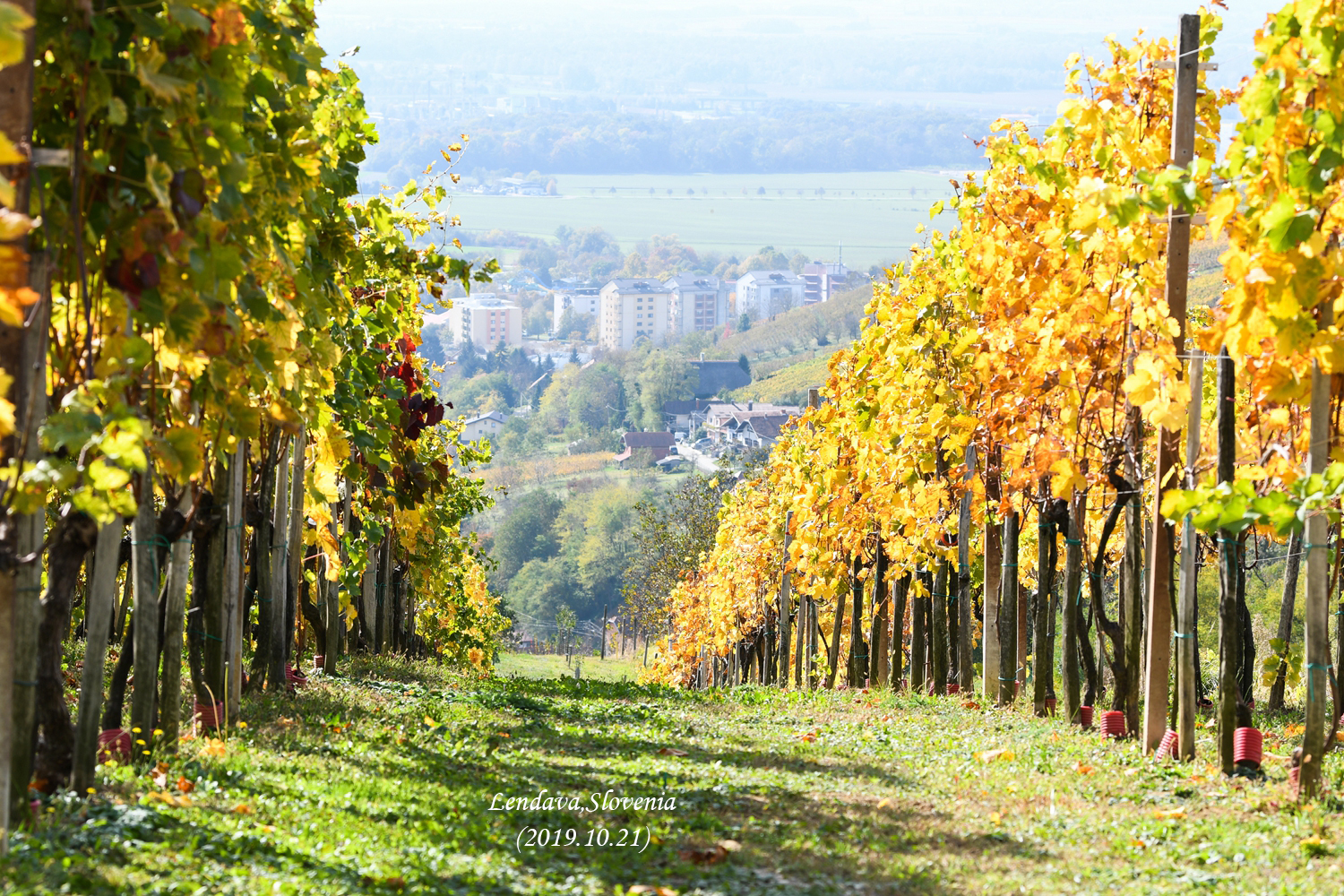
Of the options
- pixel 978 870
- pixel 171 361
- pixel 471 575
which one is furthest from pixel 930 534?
pixel 471 575

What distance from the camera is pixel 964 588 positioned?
11422 mm

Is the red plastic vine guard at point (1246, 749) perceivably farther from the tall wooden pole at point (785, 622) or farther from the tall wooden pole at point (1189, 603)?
the tall wooden pole at point (785, 622)

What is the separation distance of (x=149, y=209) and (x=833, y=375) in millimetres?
10013

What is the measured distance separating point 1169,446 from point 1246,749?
163 centimetres

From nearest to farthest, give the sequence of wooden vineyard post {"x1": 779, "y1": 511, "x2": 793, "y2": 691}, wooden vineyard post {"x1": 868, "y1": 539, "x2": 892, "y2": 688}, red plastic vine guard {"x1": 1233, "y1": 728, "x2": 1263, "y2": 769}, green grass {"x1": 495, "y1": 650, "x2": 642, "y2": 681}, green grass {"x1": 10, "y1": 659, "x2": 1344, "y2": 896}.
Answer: green grass {"x1": 10, "y1": 659, "x2": 1344, "y2": 896} → red plastic vine guard {"x1": 1233, "y1": 728, "x2": 1263, "y2": 769} → wooden vineyard post {"x1": 868, "y1": 539, "x2": 892, "y2": 688} → wooden vineyard post {"x1": 779, "y1": 511, "x2": 793, "y2": 691} → green grass {"x1": 495, "y1": 650, "x2": 642, "y2": 681}

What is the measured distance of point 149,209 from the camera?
13.4 ft

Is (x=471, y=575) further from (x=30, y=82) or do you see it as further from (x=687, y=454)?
(x=687, y=454)

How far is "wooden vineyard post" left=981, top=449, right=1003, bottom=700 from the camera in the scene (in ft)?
32.9

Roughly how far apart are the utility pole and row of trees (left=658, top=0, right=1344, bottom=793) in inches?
0.6

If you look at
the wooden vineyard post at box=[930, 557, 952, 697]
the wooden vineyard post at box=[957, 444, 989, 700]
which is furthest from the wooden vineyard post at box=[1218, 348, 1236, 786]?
the wooden vineyard post at box=[930, 557, 952, 697]

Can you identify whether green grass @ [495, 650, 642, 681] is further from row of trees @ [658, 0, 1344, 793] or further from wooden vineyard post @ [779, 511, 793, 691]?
row of trees @ [658, 0, 1344, 793]

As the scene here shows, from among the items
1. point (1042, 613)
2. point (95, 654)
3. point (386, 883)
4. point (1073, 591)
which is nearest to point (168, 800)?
point (95, 654)

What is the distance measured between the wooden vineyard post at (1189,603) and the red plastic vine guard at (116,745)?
5.06 m

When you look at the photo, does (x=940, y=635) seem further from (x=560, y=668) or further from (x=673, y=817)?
(x=560, y=668)
